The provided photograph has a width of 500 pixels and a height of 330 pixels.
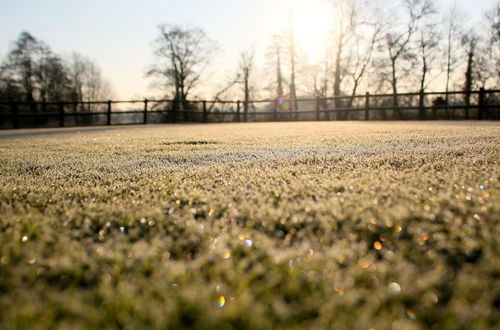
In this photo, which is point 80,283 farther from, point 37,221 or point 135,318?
point 37,221

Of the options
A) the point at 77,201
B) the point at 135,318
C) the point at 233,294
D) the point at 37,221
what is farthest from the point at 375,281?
the point at 77,201

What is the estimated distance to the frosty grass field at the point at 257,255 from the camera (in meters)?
0.62

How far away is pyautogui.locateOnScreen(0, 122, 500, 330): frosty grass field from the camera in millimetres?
621

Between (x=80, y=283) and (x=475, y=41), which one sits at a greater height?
(x=475, y=41)

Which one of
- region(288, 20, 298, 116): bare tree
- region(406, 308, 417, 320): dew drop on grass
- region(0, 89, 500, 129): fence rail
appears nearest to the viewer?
region(406, 308, 417, 320): dew drop on grass

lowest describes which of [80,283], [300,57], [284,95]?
[80,283]

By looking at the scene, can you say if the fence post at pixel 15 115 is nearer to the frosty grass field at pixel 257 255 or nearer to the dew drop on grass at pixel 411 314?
the frosty grass field at pixel 257 255

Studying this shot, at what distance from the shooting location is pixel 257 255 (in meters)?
0.89

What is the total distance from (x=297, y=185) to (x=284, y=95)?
98.9ft

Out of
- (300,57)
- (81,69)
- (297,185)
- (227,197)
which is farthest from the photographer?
(81,69)

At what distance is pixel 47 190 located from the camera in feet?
5.96

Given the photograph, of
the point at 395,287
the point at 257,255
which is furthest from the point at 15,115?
the point at 395,287

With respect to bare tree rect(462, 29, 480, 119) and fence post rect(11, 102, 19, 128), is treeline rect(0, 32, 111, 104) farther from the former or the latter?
bare tree rect(462, 29, 480, 119)

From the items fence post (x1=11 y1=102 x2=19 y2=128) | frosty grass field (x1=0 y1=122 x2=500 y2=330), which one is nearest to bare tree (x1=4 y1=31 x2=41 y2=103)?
fence post (x1=11 y1=102 x2=19 y2=128)
